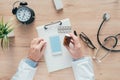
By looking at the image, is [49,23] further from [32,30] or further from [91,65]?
[91,65]

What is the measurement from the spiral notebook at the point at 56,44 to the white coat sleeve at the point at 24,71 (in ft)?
0.30

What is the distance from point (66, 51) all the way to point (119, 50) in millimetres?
260

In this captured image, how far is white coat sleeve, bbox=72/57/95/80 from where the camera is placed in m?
1.38

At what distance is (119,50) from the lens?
1391 millimetres

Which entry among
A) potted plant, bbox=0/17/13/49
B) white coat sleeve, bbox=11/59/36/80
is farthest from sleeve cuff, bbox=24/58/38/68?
potted plant, bbox=0/17/13/49

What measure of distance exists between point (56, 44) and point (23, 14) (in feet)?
0.72

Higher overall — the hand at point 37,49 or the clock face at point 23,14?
the clock face at point 23,14

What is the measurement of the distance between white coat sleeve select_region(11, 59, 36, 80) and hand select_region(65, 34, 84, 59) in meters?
0.21

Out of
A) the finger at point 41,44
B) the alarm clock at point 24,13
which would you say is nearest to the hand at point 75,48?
the finger at point 41,44

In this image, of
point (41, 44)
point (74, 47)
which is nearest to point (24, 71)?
point (41, 44)

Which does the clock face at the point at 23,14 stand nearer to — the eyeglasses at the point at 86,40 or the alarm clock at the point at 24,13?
the alarm clock at the point at 24,13

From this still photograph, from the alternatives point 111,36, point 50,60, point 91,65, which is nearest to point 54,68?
point 50,60

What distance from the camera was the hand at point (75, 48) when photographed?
1.38m

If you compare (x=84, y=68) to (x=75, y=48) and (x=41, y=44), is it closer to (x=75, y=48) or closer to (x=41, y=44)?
(x=75, y=48)
